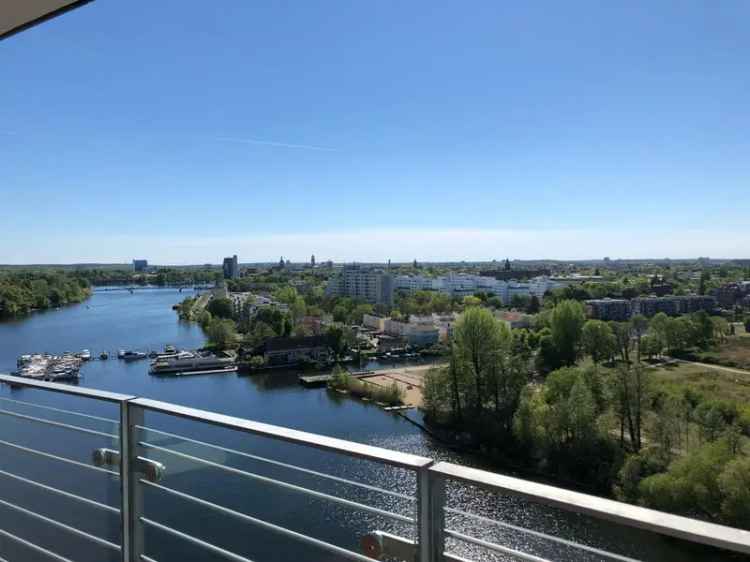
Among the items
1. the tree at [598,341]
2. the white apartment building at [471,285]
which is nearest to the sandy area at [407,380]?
the tree at [598,341]

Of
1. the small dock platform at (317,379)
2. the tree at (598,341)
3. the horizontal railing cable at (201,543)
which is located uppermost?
the horizontal railing cable at (201,543)

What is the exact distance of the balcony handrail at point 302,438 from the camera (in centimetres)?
43

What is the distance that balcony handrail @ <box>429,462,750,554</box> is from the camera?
0.98 ft

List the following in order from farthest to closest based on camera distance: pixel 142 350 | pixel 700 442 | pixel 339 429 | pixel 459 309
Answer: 1. pixel 459 309
2. pixel 142 350
3. pixel 339 429
4. pixel 700 442

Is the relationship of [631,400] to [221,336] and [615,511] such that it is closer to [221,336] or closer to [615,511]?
[615,511]

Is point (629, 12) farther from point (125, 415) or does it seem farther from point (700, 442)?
point (125, 415)

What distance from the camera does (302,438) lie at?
487 mm

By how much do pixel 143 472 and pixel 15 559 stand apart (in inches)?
13.7

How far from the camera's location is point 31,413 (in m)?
0.88

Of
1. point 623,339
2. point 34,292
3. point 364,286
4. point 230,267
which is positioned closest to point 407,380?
point 623,339

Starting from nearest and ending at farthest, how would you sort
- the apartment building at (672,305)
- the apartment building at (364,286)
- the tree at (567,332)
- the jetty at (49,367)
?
1. the jetty at (49,367)
2. the tree at (567,332)
3. the apartment building at (672,305)
4. the apartment building at (364,286)

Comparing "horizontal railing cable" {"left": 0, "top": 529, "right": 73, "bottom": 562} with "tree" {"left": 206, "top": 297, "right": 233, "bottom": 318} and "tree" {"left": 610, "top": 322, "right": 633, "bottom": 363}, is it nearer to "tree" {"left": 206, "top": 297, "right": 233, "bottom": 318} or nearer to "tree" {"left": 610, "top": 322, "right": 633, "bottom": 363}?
"tree" {"left": 610, "top": 322, "right": 633, "bottom": 363}

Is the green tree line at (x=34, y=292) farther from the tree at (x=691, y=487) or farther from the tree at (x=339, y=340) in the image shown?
the tree at (x=691, y=487)

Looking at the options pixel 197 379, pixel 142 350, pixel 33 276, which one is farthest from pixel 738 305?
pixel 33 276
